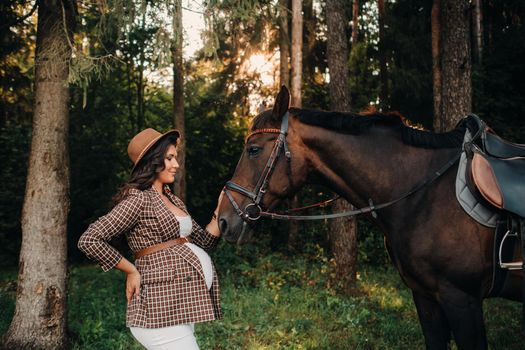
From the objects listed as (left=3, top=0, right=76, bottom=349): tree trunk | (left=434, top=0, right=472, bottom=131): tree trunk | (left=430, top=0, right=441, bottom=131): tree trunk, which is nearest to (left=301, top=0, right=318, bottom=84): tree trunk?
(left=430, top=0, right=441, bottom=131): tree trunk

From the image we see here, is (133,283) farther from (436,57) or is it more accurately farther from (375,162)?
(436,57)

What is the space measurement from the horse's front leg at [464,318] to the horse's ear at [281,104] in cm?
162

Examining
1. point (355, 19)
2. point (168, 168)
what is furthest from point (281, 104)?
point (355, 19)

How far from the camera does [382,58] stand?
14.0m

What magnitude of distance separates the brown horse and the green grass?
2.43 meters

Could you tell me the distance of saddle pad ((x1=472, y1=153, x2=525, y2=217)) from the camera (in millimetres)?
2850

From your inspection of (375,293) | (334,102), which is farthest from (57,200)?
(375,293)

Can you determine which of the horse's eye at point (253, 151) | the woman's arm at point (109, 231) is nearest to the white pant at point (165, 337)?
the woman's arm at point (109, 231)

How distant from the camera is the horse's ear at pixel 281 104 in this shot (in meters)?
3.17

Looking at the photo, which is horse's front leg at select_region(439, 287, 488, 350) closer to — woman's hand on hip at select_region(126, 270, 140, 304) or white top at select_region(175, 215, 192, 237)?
white top at select_region(175, 215, 192, 237)

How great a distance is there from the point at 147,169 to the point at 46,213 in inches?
102

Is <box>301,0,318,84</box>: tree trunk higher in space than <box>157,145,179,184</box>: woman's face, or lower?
higher

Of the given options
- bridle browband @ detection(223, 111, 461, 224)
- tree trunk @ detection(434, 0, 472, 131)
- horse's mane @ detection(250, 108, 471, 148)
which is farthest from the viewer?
tree trunk @ detection(434, 0, 472, 131)

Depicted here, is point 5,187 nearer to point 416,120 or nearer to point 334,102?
point 334,102
